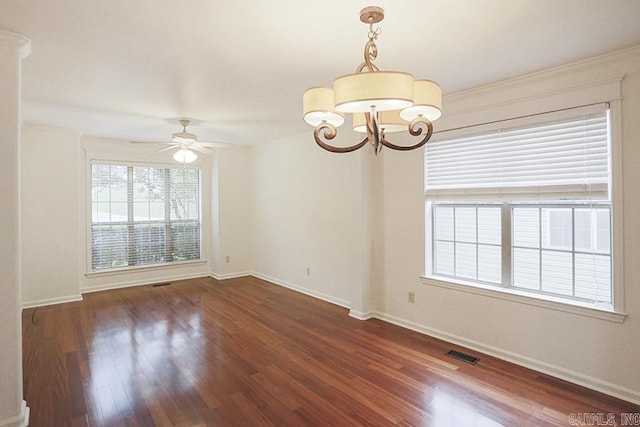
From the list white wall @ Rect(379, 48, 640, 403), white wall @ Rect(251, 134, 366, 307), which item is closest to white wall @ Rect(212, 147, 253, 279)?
white wall @ Rect(251, 134, 366, 307)

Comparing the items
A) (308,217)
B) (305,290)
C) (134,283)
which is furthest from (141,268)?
(308,217)

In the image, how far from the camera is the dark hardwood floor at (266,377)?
2361 millimetres

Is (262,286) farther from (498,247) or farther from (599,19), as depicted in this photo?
(599,19)

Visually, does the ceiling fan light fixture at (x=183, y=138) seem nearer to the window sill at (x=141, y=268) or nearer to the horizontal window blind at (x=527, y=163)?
the horizontal window blind at (x=527, y=163)

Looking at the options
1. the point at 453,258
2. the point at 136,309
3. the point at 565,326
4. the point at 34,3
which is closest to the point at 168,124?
the point at 136,309

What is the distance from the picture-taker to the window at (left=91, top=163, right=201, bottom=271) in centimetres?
584

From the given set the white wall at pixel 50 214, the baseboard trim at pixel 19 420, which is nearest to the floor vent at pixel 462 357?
the baseboard trim at pixel 19 420

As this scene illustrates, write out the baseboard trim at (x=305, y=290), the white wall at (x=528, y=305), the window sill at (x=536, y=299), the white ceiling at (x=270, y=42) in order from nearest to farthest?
1. the white ceiling at (x=270, y=42)
2. the white wall at (x=528, y=305)
3. the window sill at (x=536, y=299)
4. the baseboard trim at (x=305, y=290)

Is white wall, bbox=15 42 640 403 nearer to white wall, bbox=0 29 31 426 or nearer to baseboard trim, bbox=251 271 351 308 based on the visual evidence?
baseboard trim, bbox=251 271 351 308

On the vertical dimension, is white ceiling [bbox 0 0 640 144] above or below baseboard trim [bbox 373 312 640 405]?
above

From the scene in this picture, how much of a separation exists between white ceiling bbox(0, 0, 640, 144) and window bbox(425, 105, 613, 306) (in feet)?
1.99

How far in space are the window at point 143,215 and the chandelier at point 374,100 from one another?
5256 millimetres

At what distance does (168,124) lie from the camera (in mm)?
4742

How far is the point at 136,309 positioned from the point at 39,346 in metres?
1.30
